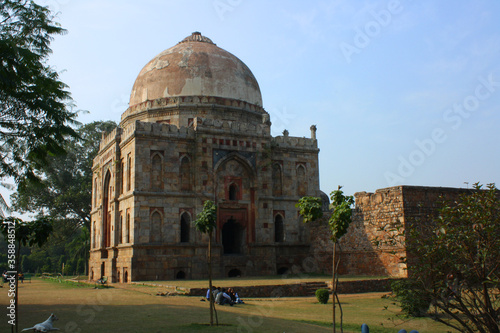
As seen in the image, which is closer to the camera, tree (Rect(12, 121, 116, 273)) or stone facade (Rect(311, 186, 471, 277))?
stone facade (Rect(311, 186, 471, 277))

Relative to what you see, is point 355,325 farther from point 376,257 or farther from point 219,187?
point 219,187

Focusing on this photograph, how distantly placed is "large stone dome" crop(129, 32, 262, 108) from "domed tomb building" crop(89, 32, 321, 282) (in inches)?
2.6

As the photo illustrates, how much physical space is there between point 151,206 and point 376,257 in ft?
35.8

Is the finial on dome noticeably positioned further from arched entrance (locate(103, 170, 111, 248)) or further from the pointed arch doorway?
the pointed arch doorway

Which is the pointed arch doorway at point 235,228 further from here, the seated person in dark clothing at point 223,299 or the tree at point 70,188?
the tree at point 70,188

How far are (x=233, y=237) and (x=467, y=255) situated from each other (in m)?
19.3

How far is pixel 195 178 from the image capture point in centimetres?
2447

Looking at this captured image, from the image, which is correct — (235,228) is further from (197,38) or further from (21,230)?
(21,230)

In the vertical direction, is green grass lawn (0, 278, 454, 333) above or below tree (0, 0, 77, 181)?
below

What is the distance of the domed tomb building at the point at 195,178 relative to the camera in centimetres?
2350

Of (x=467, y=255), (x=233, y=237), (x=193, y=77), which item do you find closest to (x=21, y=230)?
(x=467, y=255)

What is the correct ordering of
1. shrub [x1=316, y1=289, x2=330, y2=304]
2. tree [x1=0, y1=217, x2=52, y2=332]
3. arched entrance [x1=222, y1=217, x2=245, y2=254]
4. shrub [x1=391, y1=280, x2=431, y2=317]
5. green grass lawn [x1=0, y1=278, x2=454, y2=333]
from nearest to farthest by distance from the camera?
tree [x1=0, y1=217, x2=52, y2=332] < green grass lawn [x1=0, y1=278, x2=454, y2=333] < shrub [x1=391, y1=280, x2=431, y2=317] < shrub [x1=316, y1=289, x2=330, y2=304] < arched entrance [x1=222, y1=217, x2=245, y2=254]

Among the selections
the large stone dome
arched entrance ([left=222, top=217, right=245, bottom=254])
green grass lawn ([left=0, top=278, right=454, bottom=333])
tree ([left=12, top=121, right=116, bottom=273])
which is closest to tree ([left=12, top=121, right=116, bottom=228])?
tree ([left=12, top=121, right=116, bottom=273])

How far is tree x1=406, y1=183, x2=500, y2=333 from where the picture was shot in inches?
328
